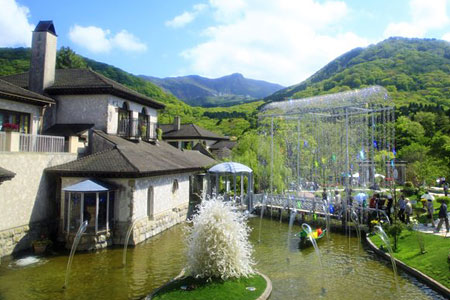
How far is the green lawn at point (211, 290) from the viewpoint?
31.4 ft

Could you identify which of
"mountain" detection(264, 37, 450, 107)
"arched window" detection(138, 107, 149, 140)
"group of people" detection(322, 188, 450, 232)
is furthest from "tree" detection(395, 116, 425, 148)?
"arched window" detection(138, 107, 149, 140)

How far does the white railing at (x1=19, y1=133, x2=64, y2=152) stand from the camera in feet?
55.6

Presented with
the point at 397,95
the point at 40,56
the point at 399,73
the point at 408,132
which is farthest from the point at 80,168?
the point at 399,73

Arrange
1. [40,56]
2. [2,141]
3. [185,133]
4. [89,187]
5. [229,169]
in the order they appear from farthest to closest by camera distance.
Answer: [185,133] < [229,169] < [40,56] < [89,187] < [2,141]

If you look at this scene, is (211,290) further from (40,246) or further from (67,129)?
(67,129)

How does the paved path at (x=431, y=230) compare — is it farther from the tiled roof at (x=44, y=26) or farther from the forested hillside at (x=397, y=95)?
the tiled roof at (x=44, y=26)

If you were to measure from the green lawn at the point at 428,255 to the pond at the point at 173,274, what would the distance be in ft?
2.38

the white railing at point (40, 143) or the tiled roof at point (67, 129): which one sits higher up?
the tiled roof at point (67, 129)

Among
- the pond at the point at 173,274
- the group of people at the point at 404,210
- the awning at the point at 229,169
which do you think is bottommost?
the pond at the point at 173,274

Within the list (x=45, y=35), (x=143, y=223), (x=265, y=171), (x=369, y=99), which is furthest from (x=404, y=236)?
(x=45, y=35)

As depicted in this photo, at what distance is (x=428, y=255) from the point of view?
44.8ft

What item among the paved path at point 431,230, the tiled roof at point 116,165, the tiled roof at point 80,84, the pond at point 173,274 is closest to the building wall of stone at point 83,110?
the tiled roof at point 80,84

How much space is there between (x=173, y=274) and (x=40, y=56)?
18.4 meters

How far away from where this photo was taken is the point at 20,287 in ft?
37.6
